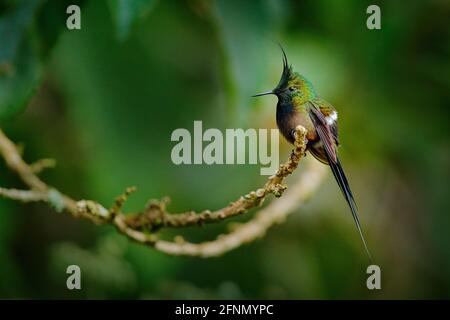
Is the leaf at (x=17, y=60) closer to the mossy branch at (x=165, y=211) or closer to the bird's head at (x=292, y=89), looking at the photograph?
the mossy branch at (x=165, y=211)

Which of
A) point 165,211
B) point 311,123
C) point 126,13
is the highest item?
point 126,13

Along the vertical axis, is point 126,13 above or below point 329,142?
above

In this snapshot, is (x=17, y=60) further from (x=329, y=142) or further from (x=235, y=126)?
(x=329, y=142)

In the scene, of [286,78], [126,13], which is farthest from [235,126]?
[126,13]

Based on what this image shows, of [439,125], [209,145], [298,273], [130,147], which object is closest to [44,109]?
[130,147]

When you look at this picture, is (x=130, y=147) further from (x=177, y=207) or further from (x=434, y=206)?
(x=434, y=206)

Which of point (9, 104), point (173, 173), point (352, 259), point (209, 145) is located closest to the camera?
point (9, 104)

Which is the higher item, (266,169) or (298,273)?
(266,169)
